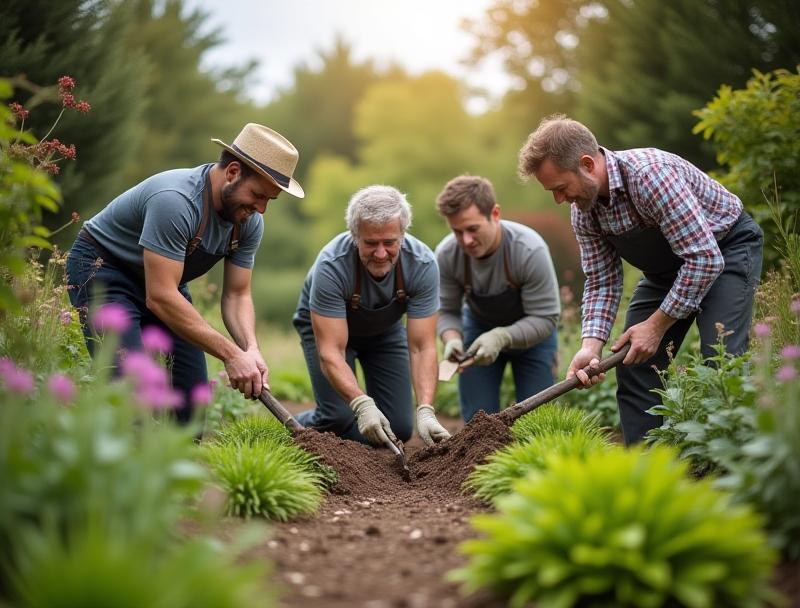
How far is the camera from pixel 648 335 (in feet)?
13.4

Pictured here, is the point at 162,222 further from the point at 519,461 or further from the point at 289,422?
the point at 519,461

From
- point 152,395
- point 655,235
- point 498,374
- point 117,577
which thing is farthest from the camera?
point 498,374

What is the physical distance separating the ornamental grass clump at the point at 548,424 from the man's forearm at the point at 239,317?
69.0 inches

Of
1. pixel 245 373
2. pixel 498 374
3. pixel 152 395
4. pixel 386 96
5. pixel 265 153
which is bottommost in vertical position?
pixel 498 374

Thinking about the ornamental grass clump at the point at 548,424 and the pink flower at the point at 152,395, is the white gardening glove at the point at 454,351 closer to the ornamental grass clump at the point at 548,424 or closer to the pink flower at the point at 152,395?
the ornamental grass clump at the point at 548,424

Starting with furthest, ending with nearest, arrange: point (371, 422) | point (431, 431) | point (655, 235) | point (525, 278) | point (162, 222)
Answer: point (525, 278) < point (431, 431) < point (371, 422) < point (655, 235) < point (162, 222)

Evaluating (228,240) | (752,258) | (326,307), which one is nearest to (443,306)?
(326,307)

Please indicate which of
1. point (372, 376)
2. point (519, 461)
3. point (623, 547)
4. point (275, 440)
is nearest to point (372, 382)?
point (372, 376)

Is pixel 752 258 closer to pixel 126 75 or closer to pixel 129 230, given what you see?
pixel 129 230

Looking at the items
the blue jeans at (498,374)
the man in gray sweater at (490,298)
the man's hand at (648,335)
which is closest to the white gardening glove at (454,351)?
the man in gray sweater at (490,298)

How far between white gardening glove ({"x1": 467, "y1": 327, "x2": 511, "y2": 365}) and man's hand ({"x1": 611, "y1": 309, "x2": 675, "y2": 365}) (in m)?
1.25

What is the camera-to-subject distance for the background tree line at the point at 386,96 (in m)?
7.31

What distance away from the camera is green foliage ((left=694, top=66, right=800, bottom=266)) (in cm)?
525

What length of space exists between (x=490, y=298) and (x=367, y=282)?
42.5 inches
